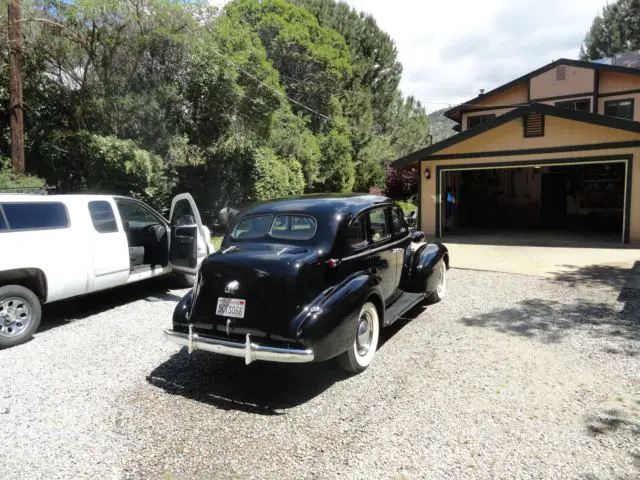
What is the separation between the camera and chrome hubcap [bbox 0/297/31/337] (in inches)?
208

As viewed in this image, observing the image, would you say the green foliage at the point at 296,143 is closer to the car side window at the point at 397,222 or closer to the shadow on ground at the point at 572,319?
the car side window at the point at 397,222

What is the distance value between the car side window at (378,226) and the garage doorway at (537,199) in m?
11.4

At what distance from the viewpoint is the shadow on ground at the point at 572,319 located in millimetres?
5418

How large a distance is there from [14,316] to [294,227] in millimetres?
3465

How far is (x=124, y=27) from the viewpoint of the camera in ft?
47.4

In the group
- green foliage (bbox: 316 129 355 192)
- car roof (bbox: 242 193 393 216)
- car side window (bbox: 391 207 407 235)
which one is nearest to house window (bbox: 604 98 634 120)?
green foliage (bbox: 316 129 355 192)

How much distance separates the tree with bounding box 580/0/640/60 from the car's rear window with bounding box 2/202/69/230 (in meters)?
51.9

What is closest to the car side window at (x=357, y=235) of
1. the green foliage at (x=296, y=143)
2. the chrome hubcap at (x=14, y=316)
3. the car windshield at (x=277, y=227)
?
the car windshield at (x=277, y=227)

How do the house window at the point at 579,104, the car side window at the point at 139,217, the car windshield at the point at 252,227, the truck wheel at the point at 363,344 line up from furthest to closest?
the house window at the point at 579,104, the car side window at the point at 139,217, the car windshield at the point at 252,227, the truck wheel at the point at 363,344

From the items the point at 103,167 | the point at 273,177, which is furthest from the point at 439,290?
the point at 273,177

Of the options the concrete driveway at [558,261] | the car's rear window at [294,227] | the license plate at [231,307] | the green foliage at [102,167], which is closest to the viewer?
Answer: the license plate at [231,307]

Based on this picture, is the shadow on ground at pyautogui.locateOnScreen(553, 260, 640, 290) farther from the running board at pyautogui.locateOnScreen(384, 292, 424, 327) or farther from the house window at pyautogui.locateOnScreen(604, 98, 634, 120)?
the house window at pyautogui.locateOnScreen(604, 98, 634, 120)

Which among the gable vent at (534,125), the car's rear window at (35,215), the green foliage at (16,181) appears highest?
the gable vent at (534,125)

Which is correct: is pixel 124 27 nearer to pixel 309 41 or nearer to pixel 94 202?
pixel 94 202
